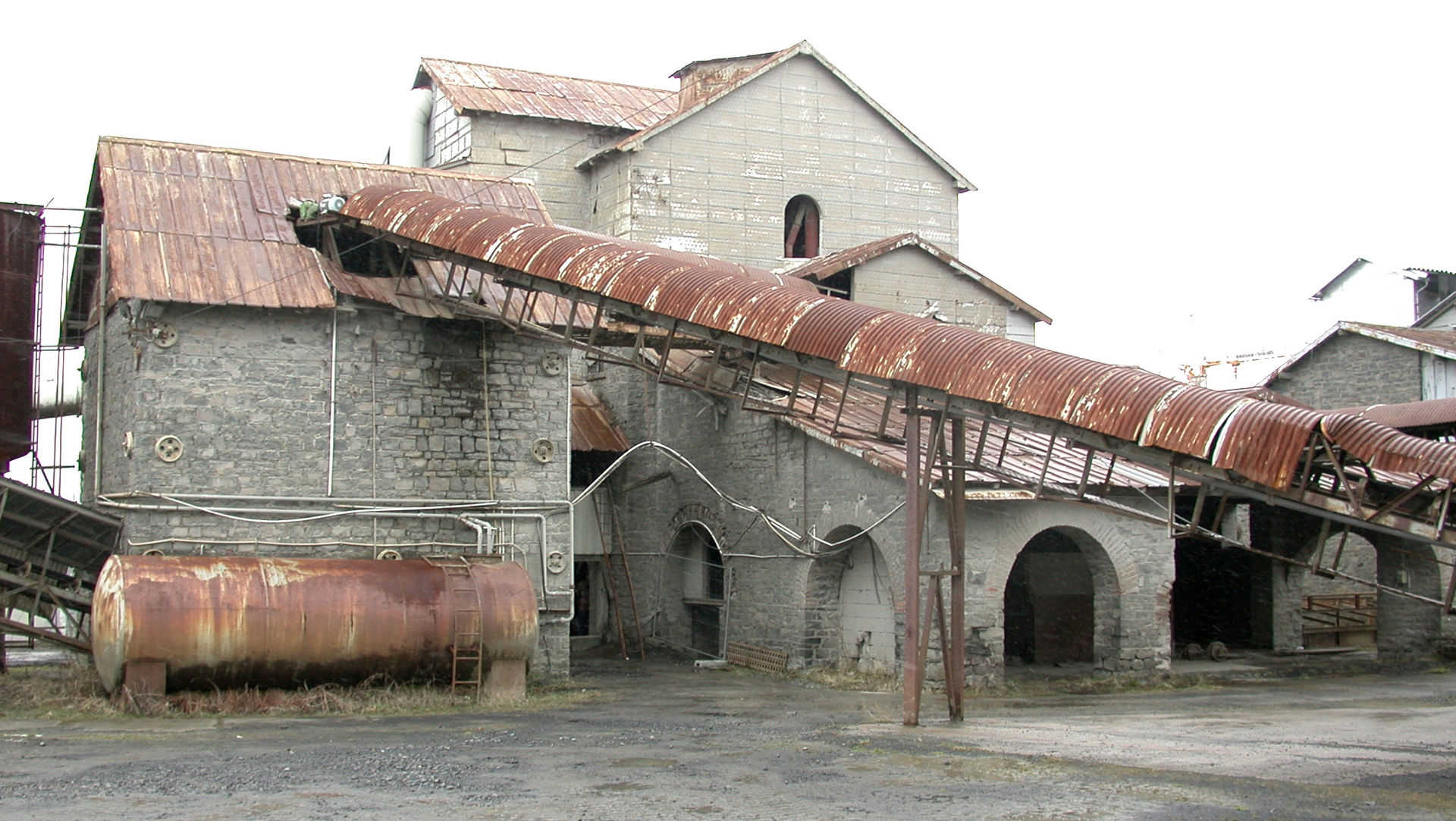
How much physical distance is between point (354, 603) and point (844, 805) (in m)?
7.39

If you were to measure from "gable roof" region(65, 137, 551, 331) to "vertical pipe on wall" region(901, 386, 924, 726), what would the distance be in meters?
7.28

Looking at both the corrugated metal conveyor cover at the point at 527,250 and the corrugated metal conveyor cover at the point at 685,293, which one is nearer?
the corrugated metal conveyor cover at the point at 685,293

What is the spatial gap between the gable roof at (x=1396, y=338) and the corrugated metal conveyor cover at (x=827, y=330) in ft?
53.8

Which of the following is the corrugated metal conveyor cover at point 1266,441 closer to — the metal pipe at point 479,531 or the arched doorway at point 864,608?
the arched doorway at point 864,608

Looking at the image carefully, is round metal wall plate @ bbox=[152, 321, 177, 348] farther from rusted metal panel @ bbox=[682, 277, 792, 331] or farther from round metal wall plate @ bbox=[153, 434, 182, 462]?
rusted metal panel @ bbox=[682, 277, 792, 331]

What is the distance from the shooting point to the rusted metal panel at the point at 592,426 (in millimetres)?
22984

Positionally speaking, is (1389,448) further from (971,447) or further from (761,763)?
(971,447)

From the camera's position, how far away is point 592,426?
23.6 metres

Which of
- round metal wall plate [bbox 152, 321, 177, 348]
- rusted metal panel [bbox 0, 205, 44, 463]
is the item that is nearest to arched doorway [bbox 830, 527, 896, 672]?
round metal wall plate [bbox 152, 321, 177, 348]

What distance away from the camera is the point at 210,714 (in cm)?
1398

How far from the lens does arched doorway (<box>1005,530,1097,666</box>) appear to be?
20625 millimetres

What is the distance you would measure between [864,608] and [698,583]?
445 cm

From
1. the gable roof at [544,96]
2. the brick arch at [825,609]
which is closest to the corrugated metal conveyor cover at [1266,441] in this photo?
the brick arch at [825,609]

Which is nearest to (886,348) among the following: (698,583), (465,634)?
(465,634)
